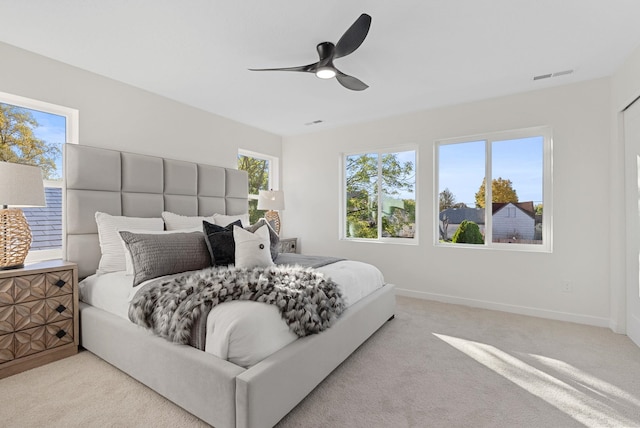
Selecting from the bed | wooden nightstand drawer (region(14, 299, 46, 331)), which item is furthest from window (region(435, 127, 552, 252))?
wooden nightstand drawer (region(14, 299, 46, 331))

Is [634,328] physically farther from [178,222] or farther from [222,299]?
[178,222]

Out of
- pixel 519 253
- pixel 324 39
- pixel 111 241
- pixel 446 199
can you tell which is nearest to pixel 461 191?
pixel 446 199

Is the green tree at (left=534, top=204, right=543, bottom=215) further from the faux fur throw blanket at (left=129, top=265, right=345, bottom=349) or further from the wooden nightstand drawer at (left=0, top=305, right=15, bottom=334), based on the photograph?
the wooden nightstand drawer at (left=0, top=305, right=15, bottom=334)

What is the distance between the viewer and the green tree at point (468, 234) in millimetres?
3684

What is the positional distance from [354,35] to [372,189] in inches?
111

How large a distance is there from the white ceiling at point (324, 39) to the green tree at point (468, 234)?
1519 mm

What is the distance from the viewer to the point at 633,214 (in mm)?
2592

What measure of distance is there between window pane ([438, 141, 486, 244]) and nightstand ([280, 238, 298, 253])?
7.18 feet

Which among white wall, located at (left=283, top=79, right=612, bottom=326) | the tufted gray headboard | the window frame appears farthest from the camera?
the window frame

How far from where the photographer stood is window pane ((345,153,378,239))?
4469mm

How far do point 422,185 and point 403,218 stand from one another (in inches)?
20.9

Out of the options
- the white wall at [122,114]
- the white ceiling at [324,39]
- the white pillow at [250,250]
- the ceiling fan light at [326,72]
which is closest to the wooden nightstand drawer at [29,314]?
the white pillow at [250,250]

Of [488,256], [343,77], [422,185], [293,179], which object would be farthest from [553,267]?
[293,179]

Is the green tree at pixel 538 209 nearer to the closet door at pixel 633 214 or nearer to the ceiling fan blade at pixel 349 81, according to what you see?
the closet door at pixel 633 214
